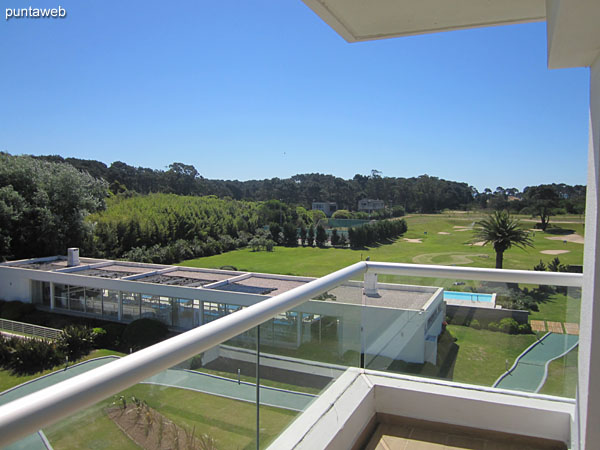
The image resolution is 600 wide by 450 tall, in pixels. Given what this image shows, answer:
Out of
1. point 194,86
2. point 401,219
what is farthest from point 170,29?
point 401,219

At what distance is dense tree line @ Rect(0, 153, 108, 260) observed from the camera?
26.0 m

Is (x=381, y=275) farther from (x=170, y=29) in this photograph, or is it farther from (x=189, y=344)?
(x=170, y=29)

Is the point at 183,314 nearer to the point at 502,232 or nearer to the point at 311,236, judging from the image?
the point at 502,232

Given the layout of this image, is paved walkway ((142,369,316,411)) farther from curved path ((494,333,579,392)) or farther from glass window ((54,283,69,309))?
glass window ((54,283,69,309))

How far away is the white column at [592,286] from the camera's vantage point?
119cm

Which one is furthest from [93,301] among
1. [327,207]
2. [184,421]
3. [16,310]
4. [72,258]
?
[327,207]

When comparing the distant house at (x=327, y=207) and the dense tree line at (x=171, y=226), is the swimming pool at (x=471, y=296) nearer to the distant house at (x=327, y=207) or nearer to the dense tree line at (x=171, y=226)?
the dense tree line at (x=171, y=226)

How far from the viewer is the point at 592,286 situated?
1241mm

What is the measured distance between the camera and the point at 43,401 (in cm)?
54

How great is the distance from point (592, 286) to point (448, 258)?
35989 mm

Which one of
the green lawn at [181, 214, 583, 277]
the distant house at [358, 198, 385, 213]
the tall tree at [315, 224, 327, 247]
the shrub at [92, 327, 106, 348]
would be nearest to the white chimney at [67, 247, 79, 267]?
the shrub at [92, 327, 106, 348]

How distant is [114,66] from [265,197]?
2558cm

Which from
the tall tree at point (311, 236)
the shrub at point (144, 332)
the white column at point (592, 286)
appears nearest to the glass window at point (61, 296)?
the shrub at point (144, 332)

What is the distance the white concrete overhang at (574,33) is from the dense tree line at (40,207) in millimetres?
30322
